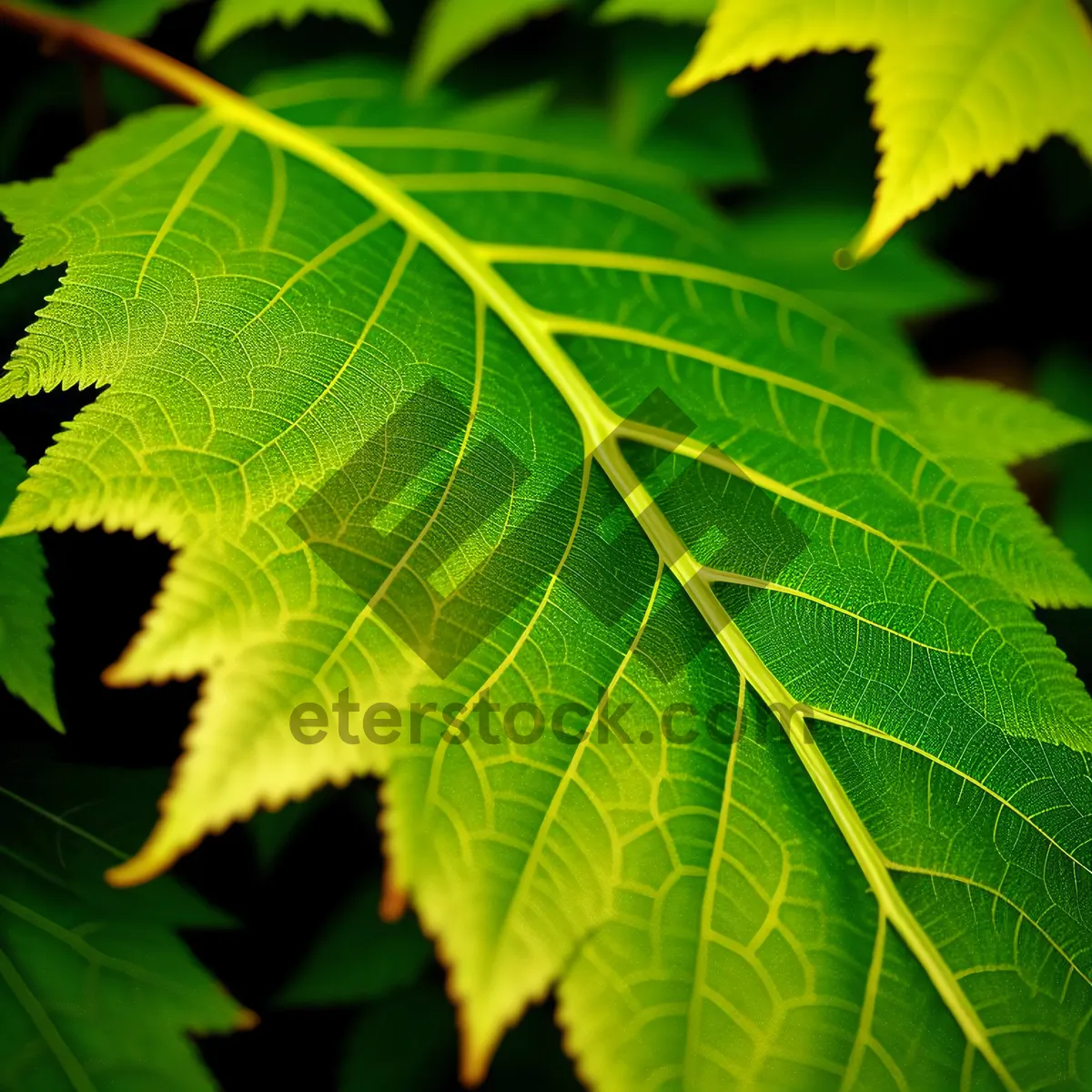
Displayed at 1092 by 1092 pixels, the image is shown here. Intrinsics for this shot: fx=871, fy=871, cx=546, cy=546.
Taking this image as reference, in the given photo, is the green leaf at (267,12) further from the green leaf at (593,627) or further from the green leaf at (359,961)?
the green leaf at (359,961)

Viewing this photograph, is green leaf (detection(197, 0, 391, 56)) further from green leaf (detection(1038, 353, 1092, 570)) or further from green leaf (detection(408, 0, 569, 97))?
green leaf (detection(1038, 353, 1092, 570))

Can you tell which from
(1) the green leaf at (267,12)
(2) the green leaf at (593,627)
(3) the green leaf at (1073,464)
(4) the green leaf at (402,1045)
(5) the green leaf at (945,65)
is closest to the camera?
(2) the green leaf at (593,627)

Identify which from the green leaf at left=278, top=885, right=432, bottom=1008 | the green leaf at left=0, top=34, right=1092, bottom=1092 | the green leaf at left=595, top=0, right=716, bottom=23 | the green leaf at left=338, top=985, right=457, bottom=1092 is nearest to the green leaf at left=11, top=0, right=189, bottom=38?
the green leaf at left=0, top=34, right=1092, bottom=1092

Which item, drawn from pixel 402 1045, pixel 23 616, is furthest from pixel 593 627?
pixel 402 1045

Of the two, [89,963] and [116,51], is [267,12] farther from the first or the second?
[89,963]

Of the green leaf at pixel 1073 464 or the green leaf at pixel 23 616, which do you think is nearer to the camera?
the green leaf at pixel 23 616

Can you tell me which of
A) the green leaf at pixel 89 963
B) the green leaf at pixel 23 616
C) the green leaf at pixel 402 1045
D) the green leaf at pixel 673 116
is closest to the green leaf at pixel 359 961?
the green leaf at pixel 402 1045

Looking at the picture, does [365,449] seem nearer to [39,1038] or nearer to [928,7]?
[39,1038]

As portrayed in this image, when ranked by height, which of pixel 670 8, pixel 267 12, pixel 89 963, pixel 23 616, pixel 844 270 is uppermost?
pixel 670 8
